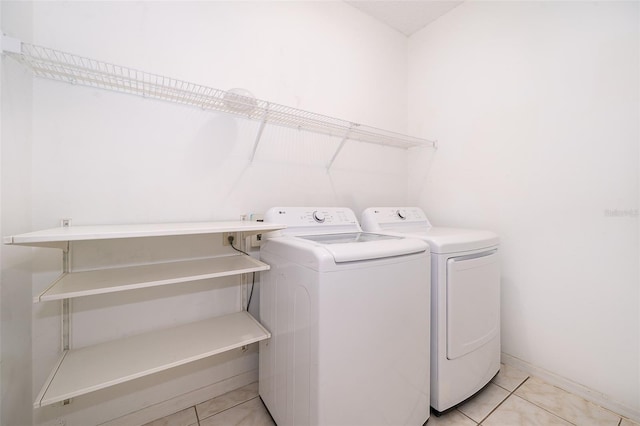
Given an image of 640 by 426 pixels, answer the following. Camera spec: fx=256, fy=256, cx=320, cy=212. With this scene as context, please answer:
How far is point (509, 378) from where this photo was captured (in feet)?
5.52

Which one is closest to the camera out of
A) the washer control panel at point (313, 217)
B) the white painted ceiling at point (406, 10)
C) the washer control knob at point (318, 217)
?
the washer control panel at point (313, 217)

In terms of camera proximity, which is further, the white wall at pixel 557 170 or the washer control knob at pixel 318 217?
the washer control knob at pixel 318 217

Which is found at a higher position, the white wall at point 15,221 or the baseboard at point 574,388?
the white wall at point 15,221

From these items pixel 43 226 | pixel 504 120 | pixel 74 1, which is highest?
pixel 74 1

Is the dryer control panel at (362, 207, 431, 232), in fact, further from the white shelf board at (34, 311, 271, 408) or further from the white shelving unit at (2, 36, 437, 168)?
the white shelf board at (34, 311, 271, 408)

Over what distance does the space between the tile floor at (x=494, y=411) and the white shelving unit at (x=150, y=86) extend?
1502 millimetres

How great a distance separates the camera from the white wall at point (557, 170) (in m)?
1.40

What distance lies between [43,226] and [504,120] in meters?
2.81

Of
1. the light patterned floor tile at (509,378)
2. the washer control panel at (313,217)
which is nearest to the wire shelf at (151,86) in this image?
the washer control panel at (313,217)

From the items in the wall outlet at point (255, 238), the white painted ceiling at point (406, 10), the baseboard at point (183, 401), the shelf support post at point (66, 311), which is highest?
the white painted ceiling at point (406, 10)

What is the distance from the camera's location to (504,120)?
1.88 m

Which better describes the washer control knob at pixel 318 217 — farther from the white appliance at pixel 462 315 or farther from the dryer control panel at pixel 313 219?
the white appliance at pixel 462 315

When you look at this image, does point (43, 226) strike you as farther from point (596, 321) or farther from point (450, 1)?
point (450, 1)

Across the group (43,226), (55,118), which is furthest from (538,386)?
(55,118)
